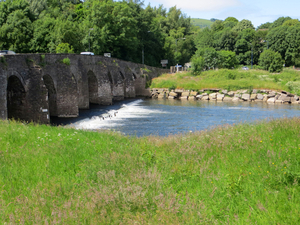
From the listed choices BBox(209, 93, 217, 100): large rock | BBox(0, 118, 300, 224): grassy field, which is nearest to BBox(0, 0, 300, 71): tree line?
BBox(209, 93, 217, 100): large rock

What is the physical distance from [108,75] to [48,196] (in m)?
37.5

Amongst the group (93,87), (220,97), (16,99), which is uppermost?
(93,87)

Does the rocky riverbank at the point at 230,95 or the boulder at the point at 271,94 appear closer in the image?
the rocky riverbank at the point at 230,95

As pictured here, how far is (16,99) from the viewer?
71.9ft

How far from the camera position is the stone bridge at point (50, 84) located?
69.5ft

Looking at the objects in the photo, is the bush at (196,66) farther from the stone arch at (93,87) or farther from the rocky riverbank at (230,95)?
the stone arch at (93,87)

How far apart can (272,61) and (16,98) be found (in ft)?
180

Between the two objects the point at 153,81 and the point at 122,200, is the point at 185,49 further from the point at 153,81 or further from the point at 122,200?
the point at 122,200

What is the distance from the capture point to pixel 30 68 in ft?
72.8

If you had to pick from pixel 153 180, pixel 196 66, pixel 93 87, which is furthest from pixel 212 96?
pixel 153 180

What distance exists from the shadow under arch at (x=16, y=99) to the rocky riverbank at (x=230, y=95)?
3016 centimetres

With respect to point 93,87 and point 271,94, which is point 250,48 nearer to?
point 271,94

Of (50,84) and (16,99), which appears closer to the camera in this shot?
(16,99)

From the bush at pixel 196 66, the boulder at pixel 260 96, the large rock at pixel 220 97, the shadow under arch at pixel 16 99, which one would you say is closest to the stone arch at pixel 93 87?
the shadow under arch at pixel 16 99
